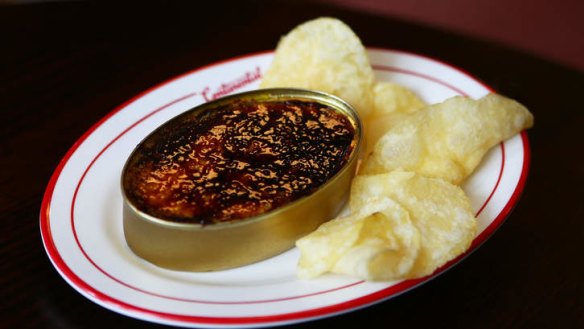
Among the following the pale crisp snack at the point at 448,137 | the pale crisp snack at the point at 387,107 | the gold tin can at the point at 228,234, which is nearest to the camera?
the gold tin can at the point at 228,234

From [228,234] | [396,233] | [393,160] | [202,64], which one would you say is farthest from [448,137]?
[202,64]

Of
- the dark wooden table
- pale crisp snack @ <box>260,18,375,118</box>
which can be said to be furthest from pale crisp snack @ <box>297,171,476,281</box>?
pale crisp snack @ <box>260,18,375,118</box>

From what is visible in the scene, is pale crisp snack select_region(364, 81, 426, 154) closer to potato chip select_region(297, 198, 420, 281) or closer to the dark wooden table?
the dark wooden table

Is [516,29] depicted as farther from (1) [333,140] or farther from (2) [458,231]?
(2) [458,231]

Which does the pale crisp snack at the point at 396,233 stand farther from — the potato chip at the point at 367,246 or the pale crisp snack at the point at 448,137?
the pale crisp snack at the point at 448,137

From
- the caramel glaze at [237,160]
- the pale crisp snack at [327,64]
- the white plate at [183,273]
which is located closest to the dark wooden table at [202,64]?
the white plate at [183,273]

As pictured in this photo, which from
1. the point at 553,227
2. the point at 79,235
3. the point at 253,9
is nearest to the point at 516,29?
the point at 253,9

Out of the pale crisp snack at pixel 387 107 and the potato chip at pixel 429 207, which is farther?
the pale crisp snack at pixel 387 107
